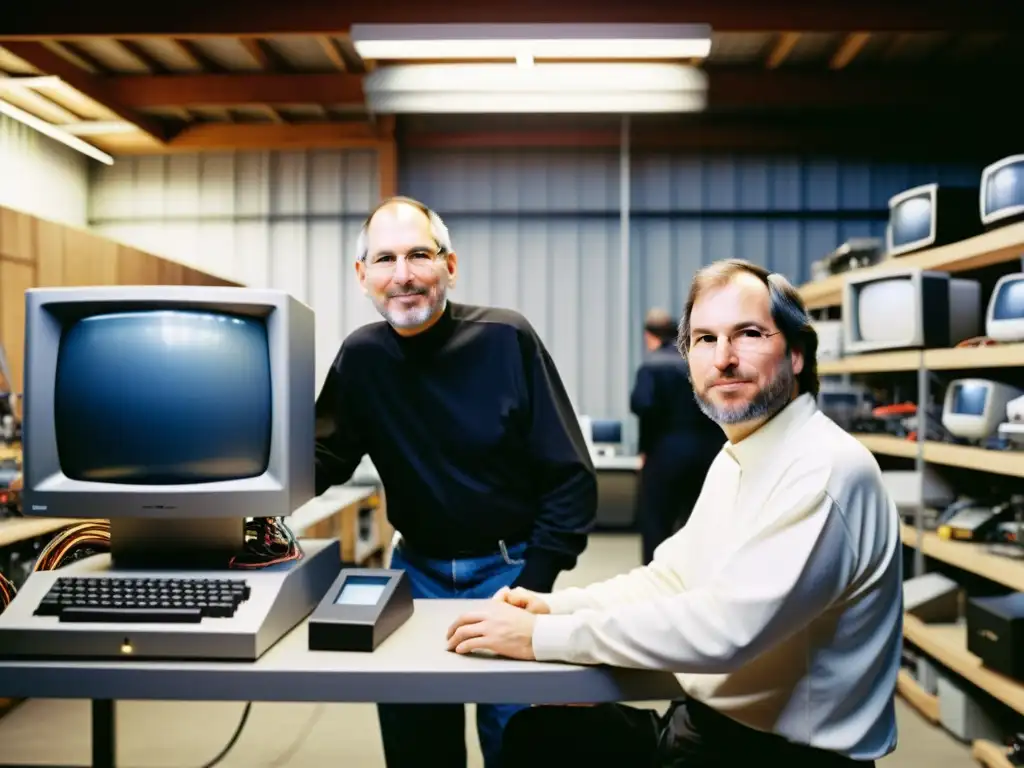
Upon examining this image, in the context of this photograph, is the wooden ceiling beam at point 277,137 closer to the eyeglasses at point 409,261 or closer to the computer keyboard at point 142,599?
the eyeglasses at point 409,261

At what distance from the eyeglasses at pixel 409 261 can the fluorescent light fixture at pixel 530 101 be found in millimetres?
3006

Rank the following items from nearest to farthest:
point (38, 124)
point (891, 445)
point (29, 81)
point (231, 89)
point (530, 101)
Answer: point (891, 445) → point (530, 101) → point (38, 124) → point (29, 81) → point (231, 89)

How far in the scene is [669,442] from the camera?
13.5ft

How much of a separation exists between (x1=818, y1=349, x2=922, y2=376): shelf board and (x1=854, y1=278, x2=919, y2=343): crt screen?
0.08 metres

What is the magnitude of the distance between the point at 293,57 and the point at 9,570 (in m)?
4.39

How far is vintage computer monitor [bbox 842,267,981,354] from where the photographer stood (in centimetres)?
323

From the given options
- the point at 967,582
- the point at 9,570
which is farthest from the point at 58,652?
the point at 967,582

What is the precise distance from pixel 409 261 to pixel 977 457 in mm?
2239

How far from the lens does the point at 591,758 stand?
1222 mm

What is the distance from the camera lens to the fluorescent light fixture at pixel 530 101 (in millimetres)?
4305

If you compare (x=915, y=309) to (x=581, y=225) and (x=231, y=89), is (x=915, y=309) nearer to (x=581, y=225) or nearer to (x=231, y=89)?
(x=581, y=225)

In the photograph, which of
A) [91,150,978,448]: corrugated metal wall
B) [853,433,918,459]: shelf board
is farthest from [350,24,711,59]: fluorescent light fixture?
[91,150,978,448]: corrugated metal wall

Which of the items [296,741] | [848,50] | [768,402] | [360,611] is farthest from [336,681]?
[848,50]

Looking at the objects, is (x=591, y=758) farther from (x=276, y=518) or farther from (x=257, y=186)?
(x=257, y=186)
